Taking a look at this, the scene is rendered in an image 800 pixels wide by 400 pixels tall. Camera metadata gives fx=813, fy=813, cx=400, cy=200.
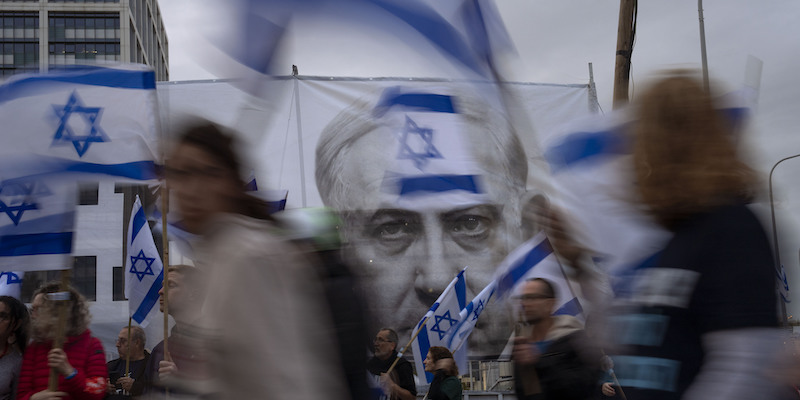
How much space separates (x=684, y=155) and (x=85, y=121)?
4.35 m

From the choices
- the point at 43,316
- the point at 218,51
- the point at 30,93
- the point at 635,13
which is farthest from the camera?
the point at 635,13

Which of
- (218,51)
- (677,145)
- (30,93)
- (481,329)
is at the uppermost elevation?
(30,93)

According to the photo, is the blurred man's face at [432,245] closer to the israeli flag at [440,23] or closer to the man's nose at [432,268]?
the man's nose at [432,268]

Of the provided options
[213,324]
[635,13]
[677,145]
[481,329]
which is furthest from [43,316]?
[481,329]

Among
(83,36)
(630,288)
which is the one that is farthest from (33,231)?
(83,36)

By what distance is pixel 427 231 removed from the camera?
419 inches

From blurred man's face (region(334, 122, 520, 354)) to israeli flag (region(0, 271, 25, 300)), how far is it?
3.79 metres

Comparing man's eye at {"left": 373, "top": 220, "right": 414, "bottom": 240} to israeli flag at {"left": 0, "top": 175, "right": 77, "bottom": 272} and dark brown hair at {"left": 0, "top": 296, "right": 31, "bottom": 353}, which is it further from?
dark brown hair at {"left": 0, "top": 296, "right": 31, "bottom": 353}

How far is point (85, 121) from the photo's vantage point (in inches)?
201

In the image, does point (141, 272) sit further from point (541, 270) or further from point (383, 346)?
point (541, 270)

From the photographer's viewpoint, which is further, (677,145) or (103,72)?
(103,72)

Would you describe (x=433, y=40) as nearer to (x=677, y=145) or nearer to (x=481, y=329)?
(x=677, y=145)

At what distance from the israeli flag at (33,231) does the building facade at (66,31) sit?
160ft

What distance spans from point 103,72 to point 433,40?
12.6ft
